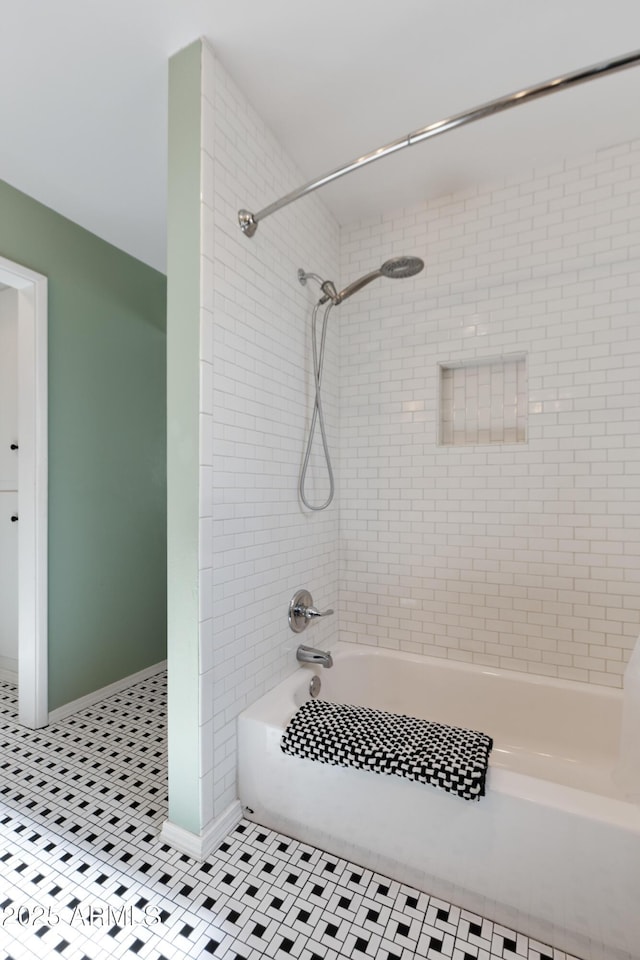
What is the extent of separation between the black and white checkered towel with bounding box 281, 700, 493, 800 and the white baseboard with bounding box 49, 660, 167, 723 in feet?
4.80

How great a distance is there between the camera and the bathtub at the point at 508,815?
1191 millimetres

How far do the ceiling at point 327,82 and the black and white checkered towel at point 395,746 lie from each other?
6.37 feet

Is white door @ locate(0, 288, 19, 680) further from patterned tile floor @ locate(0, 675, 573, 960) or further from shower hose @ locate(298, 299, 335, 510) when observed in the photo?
shower hose @ locate(298, 299, 335, 510)

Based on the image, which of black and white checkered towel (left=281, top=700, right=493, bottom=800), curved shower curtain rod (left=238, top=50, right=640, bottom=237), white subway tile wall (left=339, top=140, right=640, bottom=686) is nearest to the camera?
curved shower curtain rod (left=238, top=50, right=640, bottom=237)

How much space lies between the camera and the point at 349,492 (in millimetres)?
2479

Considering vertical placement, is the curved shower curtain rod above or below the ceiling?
below

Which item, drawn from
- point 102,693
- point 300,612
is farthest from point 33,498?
point 300,612

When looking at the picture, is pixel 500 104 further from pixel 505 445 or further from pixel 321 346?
pixel 505 445

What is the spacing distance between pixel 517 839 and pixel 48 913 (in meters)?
1.29

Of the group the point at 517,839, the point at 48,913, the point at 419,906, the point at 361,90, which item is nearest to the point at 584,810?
the point at 517,839

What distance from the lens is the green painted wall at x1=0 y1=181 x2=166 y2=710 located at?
2.37 meters

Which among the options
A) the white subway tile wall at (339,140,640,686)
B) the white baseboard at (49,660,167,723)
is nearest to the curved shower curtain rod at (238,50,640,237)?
the white subway tile wall at (339,140,640,686)

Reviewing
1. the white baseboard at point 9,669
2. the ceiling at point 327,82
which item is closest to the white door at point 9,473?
the white baseboard at point 9,669

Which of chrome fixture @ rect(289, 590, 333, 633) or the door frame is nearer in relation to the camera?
chrome fixture @ rect(289, 590, 333, 633)
